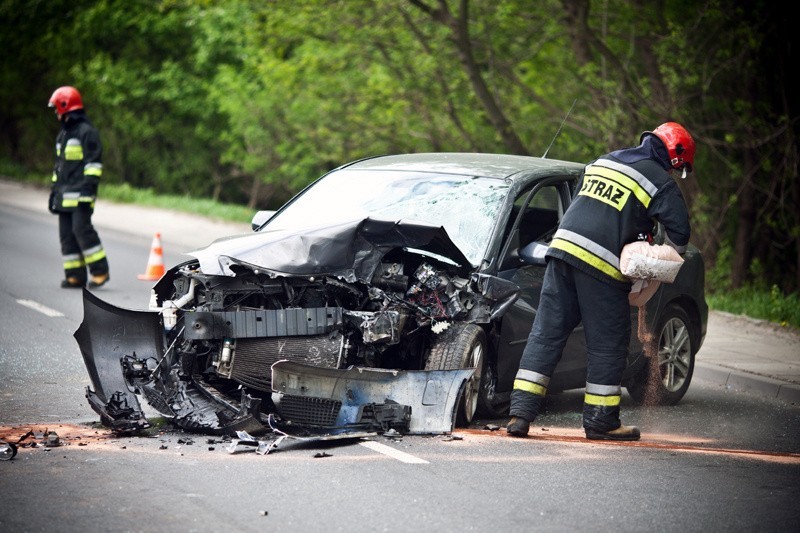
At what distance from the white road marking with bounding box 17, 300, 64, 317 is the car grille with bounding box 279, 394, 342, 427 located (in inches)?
193

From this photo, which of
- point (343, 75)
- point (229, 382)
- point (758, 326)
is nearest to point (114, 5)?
point (343, 75)

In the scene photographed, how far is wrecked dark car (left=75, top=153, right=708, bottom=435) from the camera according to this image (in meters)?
6.30

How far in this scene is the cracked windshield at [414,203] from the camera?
283 inches

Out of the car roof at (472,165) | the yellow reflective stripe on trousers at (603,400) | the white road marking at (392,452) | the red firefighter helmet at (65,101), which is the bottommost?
the white road marking at (392,452)

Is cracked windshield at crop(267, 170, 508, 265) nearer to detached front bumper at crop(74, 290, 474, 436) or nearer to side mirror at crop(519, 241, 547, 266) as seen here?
side mirror at crop(519, 241, 547, 266)

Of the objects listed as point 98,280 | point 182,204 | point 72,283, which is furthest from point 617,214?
point 182,204

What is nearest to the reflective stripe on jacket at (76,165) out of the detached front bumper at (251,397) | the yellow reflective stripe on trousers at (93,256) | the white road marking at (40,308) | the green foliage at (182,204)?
the yellow reflective stripe on trousers at (93,256)

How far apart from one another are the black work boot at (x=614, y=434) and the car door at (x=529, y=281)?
2.10 feet

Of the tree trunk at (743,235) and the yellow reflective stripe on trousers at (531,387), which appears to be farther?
the tree trunk at (743,235)

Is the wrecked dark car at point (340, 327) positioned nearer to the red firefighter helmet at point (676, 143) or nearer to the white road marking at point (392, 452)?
the white road marking at point (392, 452)

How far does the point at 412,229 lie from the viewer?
6.58 m

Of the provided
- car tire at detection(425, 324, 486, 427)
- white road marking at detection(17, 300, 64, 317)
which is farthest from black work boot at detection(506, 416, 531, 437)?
white road marking at detection(17, 300, 64, 317)

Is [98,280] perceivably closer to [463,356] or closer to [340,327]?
[340,327]

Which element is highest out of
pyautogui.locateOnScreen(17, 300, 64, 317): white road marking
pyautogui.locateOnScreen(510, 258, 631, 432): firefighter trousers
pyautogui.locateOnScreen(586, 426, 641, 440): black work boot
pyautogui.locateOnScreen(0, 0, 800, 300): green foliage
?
pyautogui.locateOnScreen(0, 0, 800, 300): green foliage
